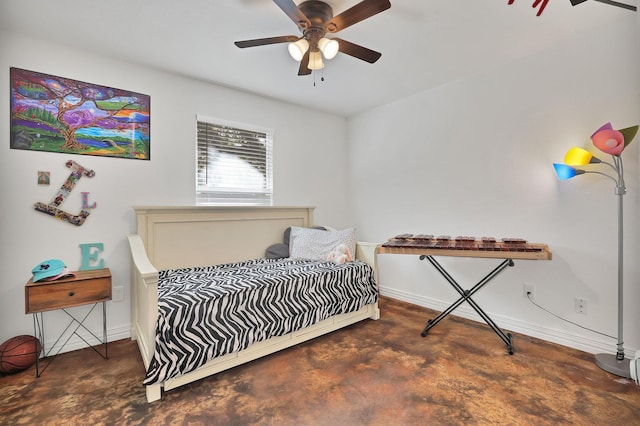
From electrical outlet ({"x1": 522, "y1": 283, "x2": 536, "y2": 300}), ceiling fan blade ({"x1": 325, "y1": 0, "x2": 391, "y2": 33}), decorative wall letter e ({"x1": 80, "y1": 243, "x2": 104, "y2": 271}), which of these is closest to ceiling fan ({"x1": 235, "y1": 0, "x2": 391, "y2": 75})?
ceiling fan blade ({"x1": 325, "y1": 0, "x2": 391, "y2": 33})

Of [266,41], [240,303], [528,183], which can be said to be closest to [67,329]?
[240,303]

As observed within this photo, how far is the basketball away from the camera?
1850mm

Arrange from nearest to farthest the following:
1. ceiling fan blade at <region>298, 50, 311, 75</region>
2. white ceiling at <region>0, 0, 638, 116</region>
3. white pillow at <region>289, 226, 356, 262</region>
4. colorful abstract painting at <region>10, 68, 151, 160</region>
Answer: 1. white ceiling at <region>0, 0, 638, 116</region>
2. ceiling fan blade at <region>298, 50, 311, 75</region>
3. colorful abstract painting at <region>10, 68, 151, 160</region>
4. white pillow at <region>289, 226, 356, 262</region>

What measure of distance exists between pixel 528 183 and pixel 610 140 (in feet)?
2.10

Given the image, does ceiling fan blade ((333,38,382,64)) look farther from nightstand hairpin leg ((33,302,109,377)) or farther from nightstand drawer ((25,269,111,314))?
nightstand hairpin leg ((33,302,109,377))

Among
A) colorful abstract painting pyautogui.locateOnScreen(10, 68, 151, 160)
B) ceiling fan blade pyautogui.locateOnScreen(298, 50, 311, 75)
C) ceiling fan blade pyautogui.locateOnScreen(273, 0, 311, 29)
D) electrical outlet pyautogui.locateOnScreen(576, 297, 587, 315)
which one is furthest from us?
electrical outlet pyautogui.locateOnScreen(576, 297, 587, 315)

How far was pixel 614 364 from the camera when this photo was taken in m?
1.91

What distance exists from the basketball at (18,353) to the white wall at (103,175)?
20 cm

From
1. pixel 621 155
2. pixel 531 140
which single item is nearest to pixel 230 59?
pixel 531 140

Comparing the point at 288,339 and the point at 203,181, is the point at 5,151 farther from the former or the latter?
the point at 288,339

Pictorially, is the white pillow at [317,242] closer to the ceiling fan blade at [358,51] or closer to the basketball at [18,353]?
the ceiling fan blade at [358,51]

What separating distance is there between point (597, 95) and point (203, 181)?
3.29 metres

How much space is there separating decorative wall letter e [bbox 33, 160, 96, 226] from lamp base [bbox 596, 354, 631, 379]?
3826 mm

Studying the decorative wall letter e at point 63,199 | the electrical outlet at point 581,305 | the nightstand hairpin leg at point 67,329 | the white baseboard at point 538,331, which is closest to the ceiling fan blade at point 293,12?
the decorative wall letter e at point 63,199
